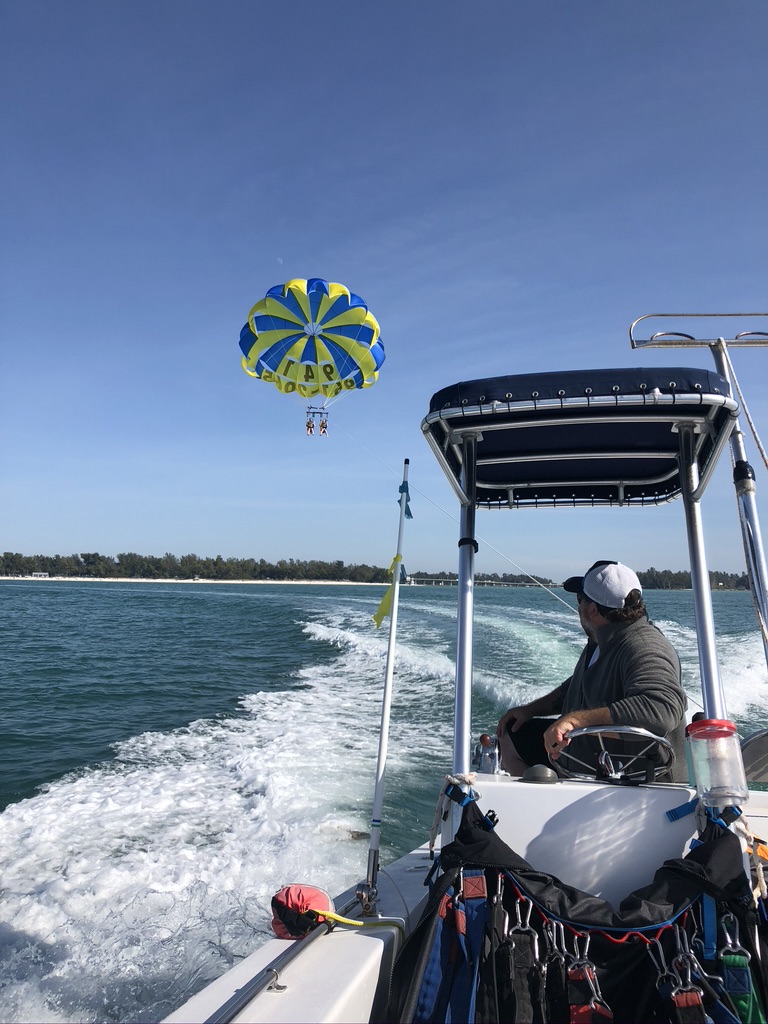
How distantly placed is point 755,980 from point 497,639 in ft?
51.4

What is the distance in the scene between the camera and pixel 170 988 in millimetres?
2889

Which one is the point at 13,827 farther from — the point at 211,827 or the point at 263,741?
the point at 263,741

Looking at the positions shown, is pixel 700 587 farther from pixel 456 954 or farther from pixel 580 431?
pixel 456 954

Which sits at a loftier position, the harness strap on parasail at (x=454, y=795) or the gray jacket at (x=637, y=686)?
the gray jacket at (x=637, y=686)

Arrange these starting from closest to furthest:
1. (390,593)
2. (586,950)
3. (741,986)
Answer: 1. (741,986)
2. (586,950)
3. (390,593)

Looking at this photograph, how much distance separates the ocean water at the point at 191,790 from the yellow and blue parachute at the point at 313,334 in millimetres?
4518

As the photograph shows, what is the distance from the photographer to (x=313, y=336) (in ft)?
27.6

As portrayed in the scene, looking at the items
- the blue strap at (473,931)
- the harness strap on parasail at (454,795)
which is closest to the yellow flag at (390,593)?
the harness strap on parasail at (454,795)

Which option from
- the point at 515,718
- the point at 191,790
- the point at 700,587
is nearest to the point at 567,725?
the point at 515,718

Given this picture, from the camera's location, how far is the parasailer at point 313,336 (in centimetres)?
827

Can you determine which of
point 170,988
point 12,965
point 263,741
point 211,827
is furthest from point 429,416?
point 263,741

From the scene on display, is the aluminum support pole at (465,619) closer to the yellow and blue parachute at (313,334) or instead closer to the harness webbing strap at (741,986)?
the harness webbing strap at (741,986)

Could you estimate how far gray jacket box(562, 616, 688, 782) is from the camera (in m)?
2.55

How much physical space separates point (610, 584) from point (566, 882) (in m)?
1.16
